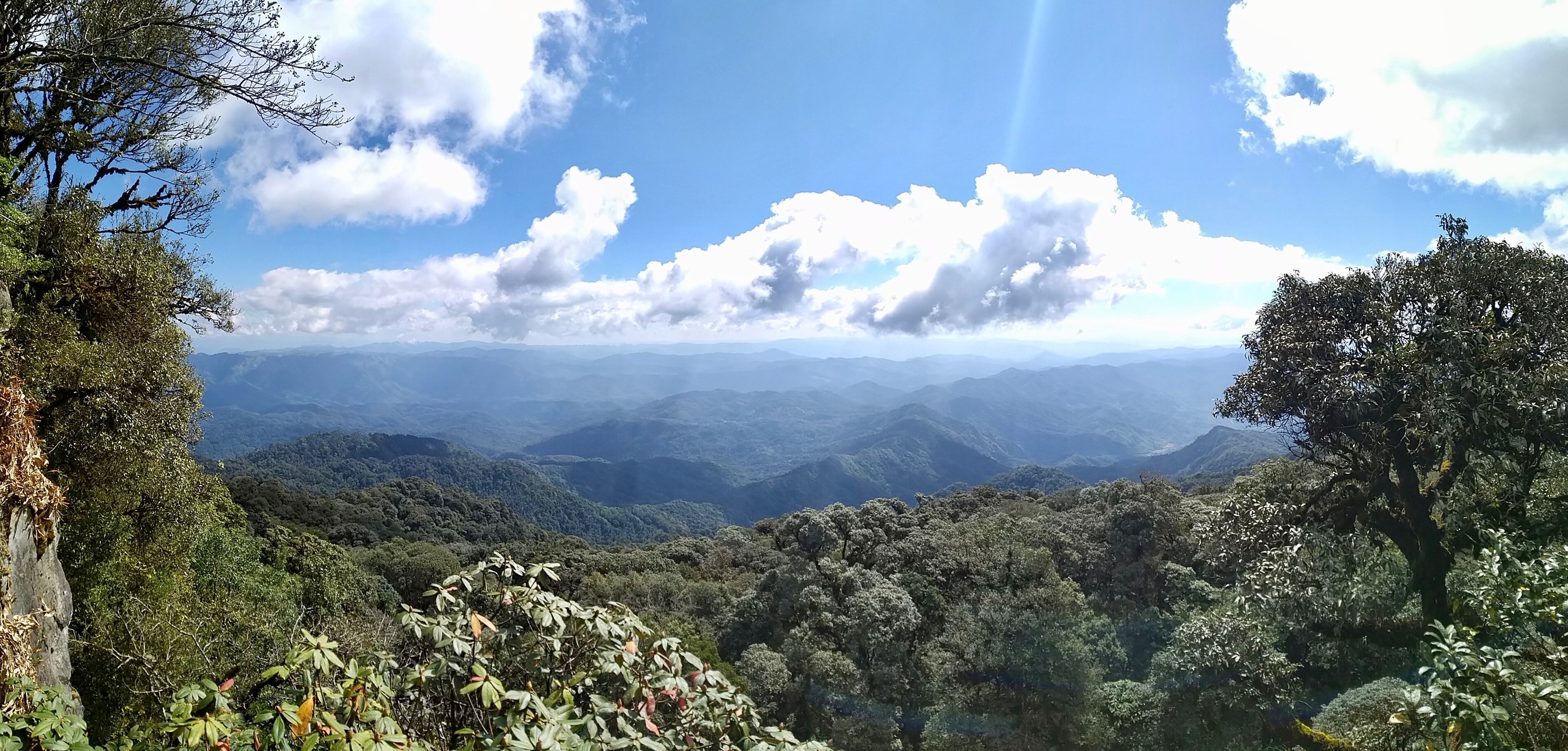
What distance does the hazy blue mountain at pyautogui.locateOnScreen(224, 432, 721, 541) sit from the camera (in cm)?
15525

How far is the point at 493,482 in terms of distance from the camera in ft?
589

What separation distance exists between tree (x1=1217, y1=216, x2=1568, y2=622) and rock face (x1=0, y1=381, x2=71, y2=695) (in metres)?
15.8

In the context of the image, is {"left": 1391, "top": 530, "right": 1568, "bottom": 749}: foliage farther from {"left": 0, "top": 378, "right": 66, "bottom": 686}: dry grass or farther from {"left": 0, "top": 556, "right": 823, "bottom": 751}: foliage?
{"left": 0, "top": 378, "right": 66, "bottom": 686}: dry grass

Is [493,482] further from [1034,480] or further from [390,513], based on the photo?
[1034,480]

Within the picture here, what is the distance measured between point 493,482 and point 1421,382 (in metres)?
195

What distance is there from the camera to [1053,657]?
17.5 m

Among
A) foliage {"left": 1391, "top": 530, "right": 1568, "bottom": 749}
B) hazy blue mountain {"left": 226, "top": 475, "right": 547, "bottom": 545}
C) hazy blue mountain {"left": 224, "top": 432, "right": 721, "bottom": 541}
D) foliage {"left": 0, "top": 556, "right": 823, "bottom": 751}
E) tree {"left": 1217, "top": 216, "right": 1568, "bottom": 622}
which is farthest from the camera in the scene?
hazy blue mountain {"left": 224, "top": 432, "right": 721, "bottom": 541}

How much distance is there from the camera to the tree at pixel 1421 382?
28.8 feet

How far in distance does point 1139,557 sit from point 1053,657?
771 cm

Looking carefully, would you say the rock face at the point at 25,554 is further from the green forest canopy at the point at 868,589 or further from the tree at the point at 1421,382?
the tree at the point at 1421,382

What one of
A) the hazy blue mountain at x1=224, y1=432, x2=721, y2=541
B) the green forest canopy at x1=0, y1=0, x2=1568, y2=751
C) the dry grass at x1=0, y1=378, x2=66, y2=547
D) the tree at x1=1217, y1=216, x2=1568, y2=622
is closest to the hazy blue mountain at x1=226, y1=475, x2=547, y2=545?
the green forest canopy at x1=0, y1=0, x2=1568, y2=751

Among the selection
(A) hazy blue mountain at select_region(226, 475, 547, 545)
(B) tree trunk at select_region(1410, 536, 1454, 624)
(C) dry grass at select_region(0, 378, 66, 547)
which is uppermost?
(C) dry grass at select_region(0, 378, 66, 547)

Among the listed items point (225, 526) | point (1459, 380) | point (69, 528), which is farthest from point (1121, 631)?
point (225, 526)

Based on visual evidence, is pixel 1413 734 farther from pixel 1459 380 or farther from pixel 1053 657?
pixel 1053 657
